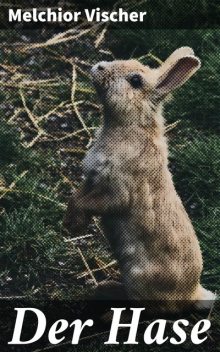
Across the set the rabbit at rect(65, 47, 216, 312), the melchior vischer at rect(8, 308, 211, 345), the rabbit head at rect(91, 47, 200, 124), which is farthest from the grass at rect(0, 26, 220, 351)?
the rabbit head at rect(91, 47, 200, 124)

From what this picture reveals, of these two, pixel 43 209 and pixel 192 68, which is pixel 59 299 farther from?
pixel 192 68

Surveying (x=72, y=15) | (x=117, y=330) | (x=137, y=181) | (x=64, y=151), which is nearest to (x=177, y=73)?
(x=137, y=181)

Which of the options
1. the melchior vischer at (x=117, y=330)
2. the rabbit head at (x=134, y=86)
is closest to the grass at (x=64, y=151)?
the melchior vischer at (x=117, y=330)

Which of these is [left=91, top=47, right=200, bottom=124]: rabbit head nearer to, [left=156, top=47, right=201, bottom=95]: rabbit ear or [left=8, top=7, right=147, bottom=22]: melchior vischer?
[left=156, top=47, right=201, bottom=95]: rabbit ear

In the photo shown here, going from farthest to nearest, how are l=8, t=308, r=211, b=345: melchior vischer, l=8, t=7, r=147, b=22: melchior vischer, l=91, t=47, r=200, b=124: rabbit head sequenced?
l=8, t=7, r=147, b=22: melchior vischer → l=8, t=308, r=211, b=345: melchior vischer → l=91, t=47, r=200, b=124: rabbit head

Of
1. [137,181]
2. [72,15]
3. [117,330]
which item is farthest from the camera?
[72,15]

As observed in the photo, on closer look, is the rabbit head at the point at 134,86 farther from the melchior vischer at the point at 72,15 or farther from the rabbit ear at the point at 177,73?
the melchior vischer at the point at 72,15

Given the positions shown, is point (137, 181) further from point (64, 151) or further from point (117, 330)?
point (64, 151)

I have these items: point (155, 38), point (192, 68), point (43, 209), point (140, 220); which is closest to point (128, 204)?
point (140, 220)
